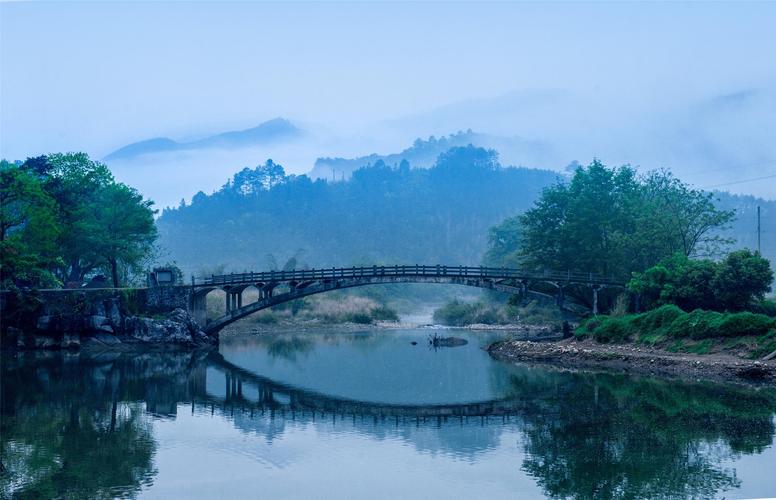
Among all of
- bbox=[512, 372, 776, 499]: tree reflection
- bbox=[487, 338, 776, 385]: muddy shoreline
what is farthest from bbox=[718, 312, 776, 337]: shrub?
bbox=[512, 372, 776, 499]: tree reflection

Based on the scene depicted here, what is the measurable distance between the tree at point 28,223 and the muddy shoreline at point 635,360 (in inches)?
1379

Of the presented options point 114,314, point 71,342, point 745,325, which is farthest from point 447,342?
point 71,342

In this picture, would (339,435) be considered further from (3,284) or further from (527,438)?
(3,284)

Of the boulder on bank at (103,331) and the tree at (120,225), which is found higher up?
the tree at (120,225)

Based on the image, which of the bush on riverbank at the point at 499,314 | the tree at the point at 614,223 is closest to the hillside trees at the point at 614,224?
the tree at the point at 614,223

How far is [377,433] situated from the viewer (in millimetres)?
31953

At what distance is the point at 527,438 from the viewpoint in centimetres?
2972

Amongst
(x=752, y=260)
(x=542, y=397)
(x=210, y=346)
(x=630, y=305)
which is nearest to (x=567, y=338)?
(x=630, y=305)

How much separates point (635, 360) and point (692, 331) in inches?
151

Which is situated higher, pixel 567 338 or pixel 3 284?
pixel 3 284

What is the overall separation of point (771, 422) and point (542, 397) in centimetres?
1110

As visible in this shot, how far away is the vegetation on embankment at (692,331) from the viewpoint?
144 ft

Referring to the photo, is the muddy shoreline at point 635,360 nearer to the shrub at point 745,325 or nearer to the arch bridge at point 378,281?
the shrub at point 745,325

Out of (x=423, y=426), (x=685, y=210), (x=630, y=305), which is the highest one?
(x=685, y=210)
